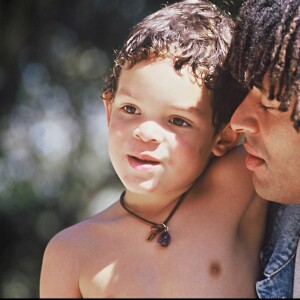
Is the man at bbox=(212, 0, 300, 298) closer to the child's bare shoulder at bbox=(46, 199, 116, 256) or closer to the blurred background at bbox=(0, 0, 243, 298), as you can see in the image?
the child's bare shoulder at bbox=(46, 199, 116, 256)

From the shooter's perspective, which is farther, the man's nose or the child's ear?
the child's ear

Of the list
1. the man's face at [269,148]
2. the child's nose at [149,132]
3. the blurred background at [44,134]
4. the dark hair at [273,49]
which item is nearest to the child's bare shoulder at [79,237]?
the child's nose at [149,132]

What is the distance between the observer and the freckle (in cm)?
140

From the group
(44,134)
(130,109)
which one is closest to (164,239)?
(130,109)

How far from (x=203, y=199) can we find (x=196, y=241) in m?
0.12

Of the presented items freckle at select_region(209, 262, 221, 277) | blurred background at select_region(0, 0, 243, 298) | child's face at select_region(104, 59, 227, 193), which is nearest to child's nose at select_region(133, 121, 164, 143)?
child's face at select_region(104, 59, 227, 193)

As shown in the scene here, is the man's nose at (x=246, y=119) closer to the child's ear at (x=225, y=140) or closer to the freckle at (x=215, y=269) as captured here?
the child's ear at (x=225, y=140)

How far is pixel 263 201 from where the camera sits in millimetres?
1567

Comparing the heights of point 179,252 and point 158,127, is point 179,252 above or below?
below

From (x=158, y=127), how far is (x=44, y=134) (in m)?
1.88

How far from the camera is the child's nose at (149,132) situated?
1.42 m

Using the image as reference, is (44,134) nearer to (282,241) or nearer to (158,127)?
(158,127)

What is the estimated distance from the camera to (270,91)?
4.37ft

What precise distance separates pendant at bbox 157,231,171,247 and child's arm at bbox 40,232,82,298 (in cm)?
19
